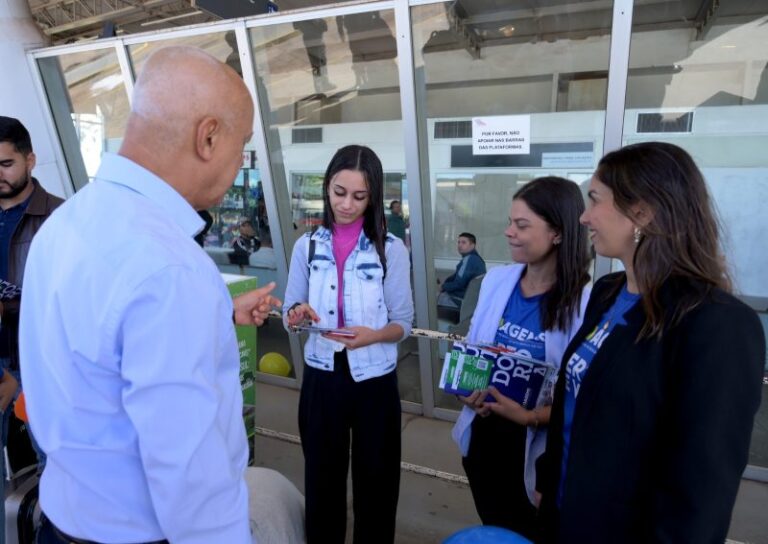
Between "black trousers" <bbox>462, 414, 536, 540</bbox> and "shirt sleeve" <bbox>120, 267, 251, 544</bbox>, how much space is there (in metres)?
1.30

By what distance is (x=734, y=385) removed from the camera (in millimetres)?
1133

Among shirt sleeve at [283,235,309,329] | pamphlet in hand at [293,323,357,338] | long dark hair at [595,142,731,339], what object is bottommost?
pamphlet in hand at [293,323,357,338]

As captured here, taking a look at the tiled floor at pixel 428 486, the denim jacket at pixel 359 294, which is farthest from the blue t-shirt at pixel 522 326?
the tiled floor at pixel 428 486

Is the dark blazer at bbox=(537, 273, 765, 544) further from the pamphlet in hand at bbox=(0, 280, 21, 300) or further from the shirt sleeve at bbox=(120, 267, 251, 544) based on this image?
the pamphlet in hand at bbox=(0, 280, 21, 300)

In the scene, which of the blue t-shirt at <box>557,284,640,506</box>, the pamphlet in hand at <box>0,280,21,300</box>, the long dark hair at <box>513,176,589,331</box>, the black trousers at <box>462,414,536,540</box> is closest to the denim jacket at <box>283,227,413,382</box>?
the black trousers at <box>462,414,536,540</box>

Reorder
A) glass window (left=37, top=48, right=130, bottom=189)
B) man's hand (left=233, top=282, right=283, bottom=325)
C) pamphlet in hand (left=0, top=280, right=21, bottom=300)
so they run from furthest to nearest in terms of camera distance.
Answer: glass window (left=37, top=48, right=130, bottom=189) → pamphlet in hand (left=0, top=280, right=21, bottom=300) → man's hand (left=233, top=282, right=283, bottom=325)

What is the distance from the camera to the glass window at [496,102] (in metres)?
4.01

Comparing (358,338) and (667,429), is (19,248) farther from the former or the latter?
(667,429)

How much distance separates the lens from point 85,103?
232 inches

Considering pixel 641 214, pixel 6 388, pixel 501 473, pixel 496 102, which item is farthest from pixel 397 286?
pixel 496 102

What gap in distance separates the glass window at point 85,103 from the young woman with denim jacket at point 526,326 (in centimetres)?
521

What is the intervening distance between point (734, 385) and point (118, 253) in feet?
4.31

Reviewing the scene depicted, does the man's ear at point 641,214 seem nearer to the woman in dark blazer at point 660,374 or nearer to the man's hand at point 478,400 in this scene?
the woman in dark blazer at point 660,374

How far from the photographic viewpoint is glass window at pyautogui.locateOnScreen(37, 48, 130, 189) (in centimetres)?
556
